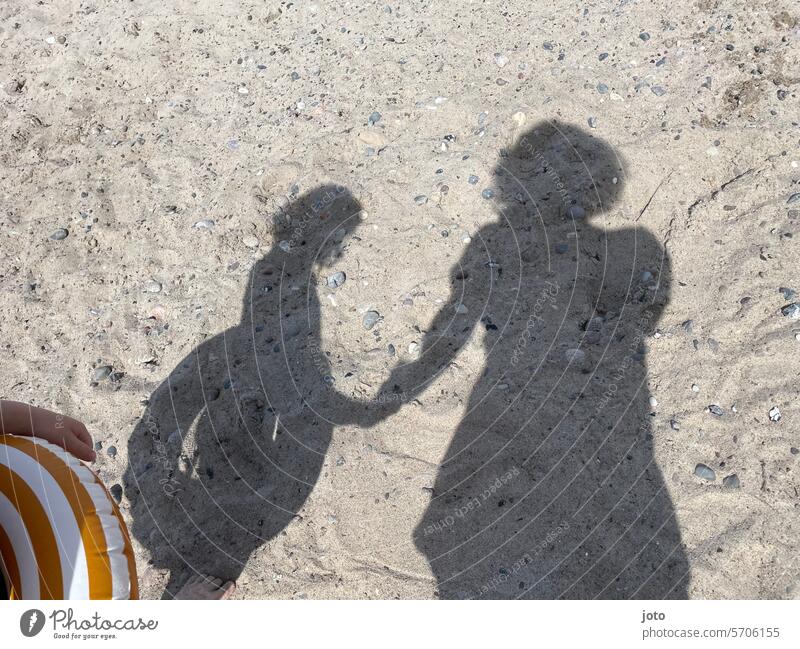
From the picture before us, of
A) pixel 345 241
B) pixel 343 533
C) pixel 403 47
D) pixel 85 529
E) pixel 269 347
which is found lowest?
pixel 343 533

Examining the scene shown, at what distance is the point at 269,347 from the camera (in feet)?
15.0

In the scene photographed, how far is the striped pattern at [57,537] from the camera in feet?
7.82

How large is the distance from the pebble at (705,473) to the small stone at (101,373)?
374cm

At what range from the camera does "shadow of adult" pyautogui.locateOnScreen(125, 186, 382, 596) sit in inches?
157

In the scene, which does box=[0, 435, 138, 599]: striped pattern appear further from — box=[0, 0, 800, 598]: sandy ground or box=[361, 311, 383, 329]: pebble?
box=[361, 311, 383, 329]: pebble

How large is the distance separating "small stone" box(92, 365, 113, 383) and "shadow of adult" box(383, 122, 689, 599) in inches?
77.4

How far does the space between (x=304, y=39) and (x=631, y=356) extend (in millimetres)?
4021

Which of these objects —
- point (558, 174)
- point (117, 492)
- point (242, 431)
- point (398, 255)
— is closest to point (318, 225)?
point (398, 255)

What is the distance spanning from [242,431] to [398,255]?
1558 mm

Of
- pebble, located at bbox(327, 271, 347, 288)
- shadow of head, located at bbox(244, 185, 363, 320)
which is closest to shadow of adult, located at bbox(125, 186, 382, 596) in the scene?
shadow of head, located at bbox(244, 185, 363, 320)

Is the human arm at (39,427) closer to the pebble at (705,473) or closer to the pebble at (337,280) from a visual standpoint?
the pebble at (337,280)

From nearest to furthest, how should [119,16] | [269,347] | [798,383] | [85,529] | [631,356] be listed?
[85,529] → [798,383] → [631,356] → [269,347] → [119,16]

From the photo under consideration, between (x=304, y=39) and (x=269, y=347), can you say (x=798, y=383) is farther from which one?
(x=304, y=39)

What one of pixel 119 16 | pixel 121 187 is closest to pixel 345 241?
pixel 121 187
